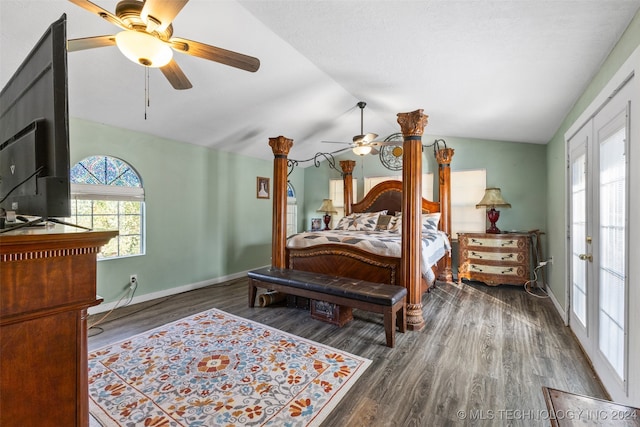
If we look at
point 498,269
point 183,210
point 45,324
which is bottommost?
point 498,269

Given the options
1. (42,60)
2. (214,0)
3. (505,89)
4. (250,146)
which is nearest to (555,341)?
(505,89)

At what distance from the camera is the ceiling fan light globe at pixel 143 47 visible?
4.94 feet

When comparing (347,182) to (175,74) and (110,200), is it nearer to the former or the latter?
(110,200)

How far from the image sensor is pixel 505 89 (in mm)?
2551

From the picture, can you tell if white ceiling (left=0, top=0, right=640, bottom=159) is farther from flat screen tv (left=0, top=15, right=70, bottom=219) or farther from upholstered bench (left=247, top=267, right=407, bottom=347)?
upholstered bench (left=247, top=267, right=407, bottom=347)

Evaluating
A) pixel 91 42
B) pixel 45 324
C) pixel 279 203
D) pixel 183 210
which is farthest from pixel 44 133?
pixel 183 210

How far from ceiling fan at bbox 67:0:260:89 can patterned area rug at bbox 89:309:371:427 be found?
2.11 metres

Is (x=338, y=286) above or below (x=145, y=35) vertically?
below

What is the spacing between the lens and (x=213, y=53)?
178 centimetres

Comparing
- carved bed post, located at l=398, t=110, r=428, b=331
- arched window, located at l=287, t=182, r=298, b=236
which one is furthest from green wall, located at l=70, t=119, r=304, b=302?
carved bed post, located at l=398, t=110, r=428, b=331

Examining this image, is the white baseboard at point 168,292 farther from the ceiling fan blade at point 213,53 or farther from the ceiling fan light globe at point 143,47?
the ceiling fan blade at point 213,53

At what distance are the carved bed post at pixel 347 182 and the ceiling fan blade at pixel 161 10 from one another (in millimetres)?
4541

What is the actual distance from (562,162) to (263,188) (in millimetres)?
4604

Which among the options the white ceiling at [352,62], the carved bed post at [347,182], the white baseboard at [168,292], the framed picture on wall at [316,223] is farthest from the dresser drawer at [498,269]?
the white baseboard at [168,292]
